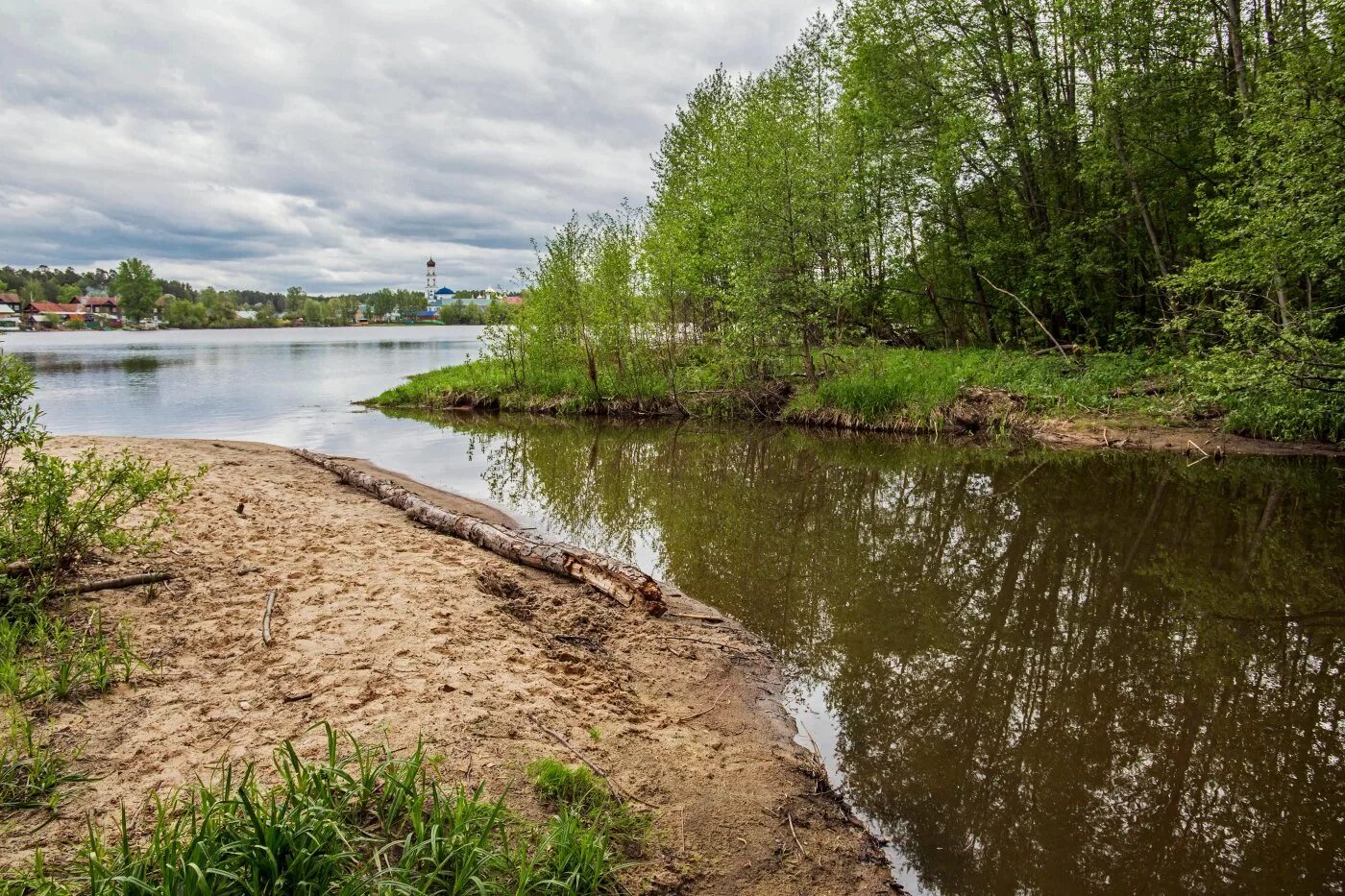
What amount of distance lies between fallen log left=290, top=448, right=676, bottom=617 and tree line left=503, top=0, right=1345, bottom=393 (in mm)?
11413

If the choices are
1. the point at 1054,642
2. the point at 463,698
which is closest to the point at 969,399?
the point at 1054,642

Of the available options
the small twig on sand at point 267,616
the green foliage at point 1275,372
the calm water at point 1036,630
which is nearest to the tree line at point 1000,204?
the green foliage at point 1275,372

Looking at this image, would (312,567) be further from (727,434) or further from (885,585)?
(727,434)

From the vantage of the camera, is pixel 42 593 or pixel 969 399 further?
pixel 969 399

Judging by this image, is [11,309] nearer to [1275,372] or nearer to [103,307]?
[103,307]

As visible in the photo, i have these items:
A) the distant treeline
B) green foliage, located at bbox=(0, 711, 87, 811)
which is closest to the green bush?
green foliage, located at bbox=(0, 711, 87, 811)

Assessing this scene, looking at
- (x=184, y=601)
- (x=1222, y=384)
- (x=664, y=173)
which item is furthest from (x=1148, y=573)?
(x=664, y=173)

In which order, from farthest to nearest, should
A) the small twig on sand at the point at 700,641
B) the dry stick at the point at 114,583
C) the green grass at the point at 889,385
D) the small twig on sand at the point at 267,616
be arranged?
the green grass at the point at 889,385, the small twig on sand at the point at 700,641, the dry stick at the point at 114,583, the small twig on sand at the point at 267,616

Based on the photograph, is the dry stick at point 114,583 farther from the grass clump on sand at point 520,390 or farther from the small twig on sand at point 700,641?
the grass clump on sand at point 520,390

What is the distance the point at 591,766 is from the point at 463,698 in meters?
1.05

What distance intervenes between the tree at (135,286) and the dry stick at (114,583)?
13126 cm

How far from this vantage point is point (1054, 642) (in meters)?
6.22

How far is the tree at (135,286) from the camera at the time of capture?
106438 millimetres

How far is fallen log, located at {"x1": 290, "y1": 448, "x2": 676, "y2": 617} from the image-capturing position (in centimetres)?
669
